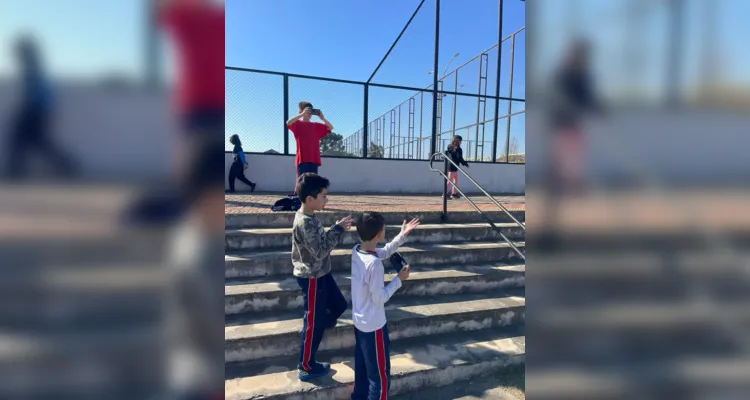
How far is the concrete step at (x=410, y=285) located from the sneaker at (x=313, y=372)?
26.8 inches

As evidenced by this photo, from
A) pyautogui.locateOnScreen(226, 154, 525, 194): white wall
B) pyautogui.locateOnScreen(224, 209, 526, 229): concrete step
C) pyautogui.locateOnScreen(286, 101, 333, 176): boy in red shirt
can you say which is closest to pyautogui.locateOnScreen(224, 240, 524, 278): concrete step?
pyautogui.locateOnScreen(224, 209, 526, 229): concrete step

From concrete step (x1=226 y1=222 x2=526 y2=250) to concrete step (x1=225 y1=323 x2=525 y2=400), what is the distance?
116cm

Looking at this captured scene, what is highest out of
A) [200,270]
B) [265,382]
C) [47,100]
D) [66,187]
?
[47,100]

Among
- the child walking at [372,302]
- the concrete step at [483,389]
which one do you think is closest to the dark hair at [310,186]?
the child walking at [372,302]

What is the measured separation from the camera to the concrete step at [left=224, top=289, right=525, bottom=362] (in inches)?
101

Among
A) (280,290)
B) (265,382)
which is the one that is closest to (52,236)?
(265,382)

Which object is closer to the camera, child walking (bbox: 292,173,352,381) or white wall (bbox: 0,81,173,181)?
white wall (bbox: 0,81,173,181)

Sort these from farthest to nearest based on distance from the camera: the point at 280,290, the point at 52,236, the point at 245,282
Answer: the point at 245,282
the point at 280,290
the point at 52,236

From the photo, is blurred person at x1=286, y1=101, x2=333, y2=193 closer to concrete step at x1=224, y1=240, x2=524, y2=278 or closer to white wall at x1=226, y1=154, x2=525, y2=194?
concrete step at x1=224, y1=240, x2=524, y2=278

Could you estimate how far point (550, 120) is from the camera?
1.98 ft

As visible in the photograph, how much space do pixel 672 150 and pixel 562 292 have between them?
0.93 feet

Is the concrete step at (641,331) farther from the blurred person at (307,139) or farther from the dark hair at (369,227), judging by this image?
the blurred person at (307,139)

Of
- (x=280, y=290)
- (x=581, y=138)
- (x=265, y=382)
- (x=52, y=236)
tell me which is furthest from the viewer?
(x=280, y=290)

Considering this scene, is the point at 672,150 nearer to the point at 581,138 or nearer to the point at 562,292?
the point at 581,138
